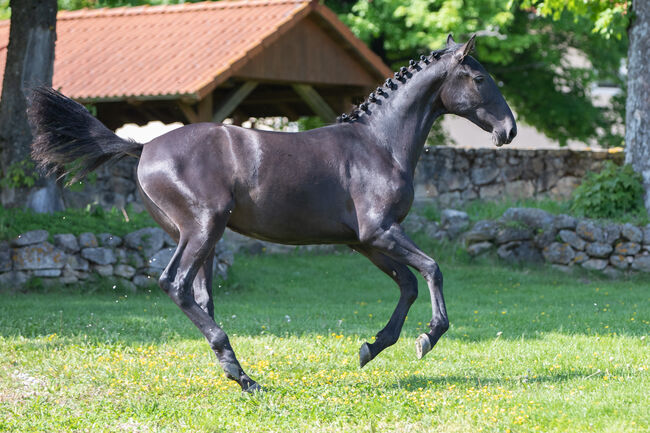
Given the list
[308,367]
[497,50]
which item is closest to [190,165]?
[308,367]

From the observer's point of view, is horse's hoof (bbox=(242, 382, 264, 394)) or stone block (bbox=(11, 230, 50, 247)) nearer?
horse's hoof (bbox=(242, 382, 264, 394))

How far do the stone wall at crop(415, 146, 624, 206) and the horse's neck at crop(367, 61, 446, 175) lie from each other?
10.9 metres

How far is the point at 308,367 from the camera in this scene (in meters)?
6.64

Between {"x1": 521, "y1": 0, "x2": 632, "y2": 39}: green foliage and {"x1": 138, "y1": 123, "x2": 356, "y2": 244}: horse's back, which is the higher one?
{"x1": 521, "y1": 0, "x2": 632, "y2": 39}: green foliage

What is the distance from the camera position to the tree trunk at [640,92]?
1400 centimetres

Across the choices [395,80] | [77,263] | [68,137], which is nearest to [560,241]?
[77,263]

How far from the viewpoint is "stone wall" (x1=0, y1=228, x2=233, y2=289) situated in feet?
36.0

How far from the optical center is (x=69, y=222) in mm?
11656

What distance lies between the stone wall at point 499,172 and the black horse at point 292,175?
10828mm

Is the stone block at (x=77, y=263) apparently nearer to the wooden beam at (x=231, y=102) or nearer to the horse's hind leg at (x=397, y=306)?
the wooden beam at (x=231, y=102)

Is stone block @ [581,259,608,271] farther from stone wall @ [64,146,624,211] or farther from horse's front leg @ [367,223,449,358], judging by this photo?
horse's front leg @ [367,223,449,358]

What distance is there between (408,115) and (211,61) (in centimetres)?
946

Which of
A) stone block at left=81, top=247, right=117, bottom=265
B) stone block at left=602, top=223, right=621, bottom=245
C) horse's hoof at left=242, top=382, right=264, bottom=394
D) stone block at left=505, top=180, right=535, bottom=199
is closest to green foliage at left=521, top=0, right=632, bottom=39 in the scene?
stone block at left=602, top=223, right=621, bottom=245

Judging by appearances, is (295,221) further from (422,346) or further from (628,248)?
(628,248)
